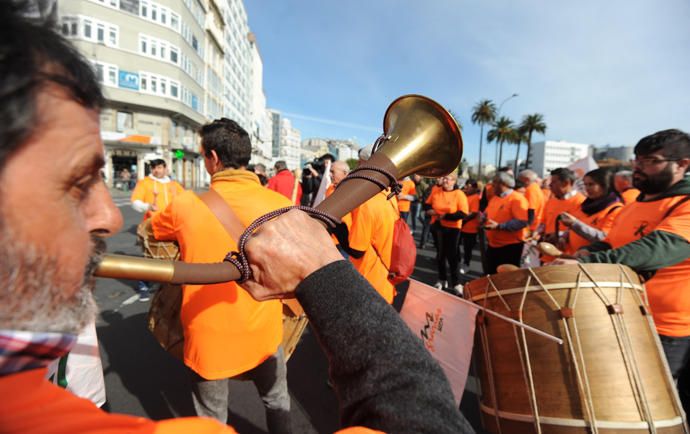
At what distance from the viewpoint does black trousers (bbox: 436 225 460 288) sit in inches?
233

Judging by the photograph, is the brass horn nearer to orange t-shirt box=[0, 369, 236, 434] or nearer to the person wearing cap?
orange t-shirt box=[0, 369, 236, 434]

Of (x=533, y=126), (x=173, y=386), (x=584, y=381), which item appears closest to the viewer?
(x=584, y=381)

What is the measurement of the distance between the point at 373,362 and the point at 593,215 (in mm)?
3883

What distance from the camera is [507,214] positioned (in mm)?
5055

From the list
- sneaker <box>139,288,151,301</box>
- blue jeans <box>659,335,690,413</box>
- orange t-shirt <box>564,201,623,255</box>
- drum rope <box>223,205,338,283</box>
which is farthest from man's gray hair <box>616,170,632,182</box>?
sneaker <box>139,288,151,301</box>

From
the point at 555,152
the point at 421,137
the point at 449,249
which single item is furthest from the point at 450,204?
the point at 555,152

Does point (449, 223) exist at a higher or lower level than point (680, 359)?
higher

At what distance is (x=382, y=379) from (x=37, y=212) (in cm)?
72

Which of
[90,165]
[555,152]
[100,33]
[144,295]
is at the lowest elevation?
[144,295]

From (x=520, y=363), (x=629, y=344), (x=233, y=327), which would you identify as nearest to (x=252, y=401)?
(x=233, y=327)

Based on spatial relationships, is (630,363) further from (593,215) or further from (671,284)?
(593,215)

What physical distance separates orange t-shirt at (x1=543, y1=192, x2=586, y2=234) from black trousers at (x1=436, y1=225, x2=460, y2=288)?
1559 mm

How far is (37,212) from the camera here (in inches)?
23.6

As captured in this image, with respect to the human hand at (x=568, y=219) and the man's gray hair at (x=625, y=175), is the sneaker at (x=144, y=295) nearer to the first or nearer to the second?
the human hand at (x=568, y=219)
